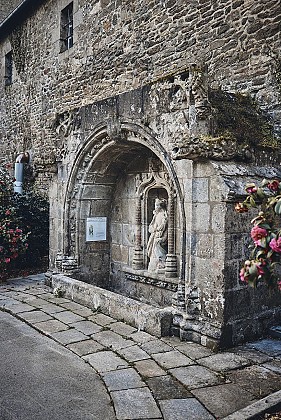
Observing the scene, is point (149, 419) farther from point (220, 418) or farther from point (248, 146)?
point (248, 146)

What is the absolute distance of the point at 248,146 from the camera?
4.52 m

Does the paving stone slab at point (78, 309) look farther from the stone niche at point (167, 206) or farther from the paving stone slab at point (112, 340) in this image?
the paving stone slab at point (112, 340)

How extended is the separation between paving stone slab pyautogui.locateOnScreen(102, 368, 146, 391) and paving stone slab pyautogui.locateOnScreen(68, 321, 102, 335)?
43.3 inches

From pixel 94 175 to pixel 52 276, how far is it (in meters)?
1.75

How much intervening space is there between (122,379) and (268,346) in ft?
5.45

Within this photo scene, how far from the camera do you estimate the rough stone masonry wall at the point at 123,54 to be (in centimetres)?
600

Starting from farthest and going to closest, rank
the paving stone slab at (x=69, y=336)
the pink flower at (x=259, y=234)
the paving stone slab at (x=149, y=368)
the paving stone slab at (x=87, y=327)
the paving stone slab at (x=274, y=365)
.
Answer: the paving stone slab at (x=87, y=327) < the paving stone slab at (x=69, y=336) < the paving stone slab at (x=274, y=365) < the paving stone slab at (x=149, y=368) < the pink flower at (x=259, y=234)

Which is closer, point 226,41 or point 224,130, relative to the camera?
point 224,130

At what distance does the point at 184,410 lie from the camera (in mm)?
2959

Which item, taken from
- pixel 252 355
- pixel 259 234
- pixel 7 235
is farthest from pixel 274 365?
pixel 7 235

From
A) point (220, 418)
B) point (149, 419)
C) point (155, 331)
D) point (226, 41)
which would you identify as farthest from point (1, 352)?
point (226, 41)

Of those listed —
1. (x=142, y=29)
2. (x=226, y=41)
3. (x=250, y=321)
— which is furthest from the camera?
(x=142, y=29)

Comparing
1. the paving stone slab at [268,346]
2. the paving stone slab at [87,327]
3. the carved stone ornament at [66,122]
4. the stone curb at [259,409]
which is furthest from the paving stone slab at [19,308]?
the stone curb at [259,409]

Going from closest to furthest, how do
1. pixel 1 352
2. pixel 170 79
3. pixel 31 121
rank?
pixel 1 352
pixel 170 79
pixel 31 121
